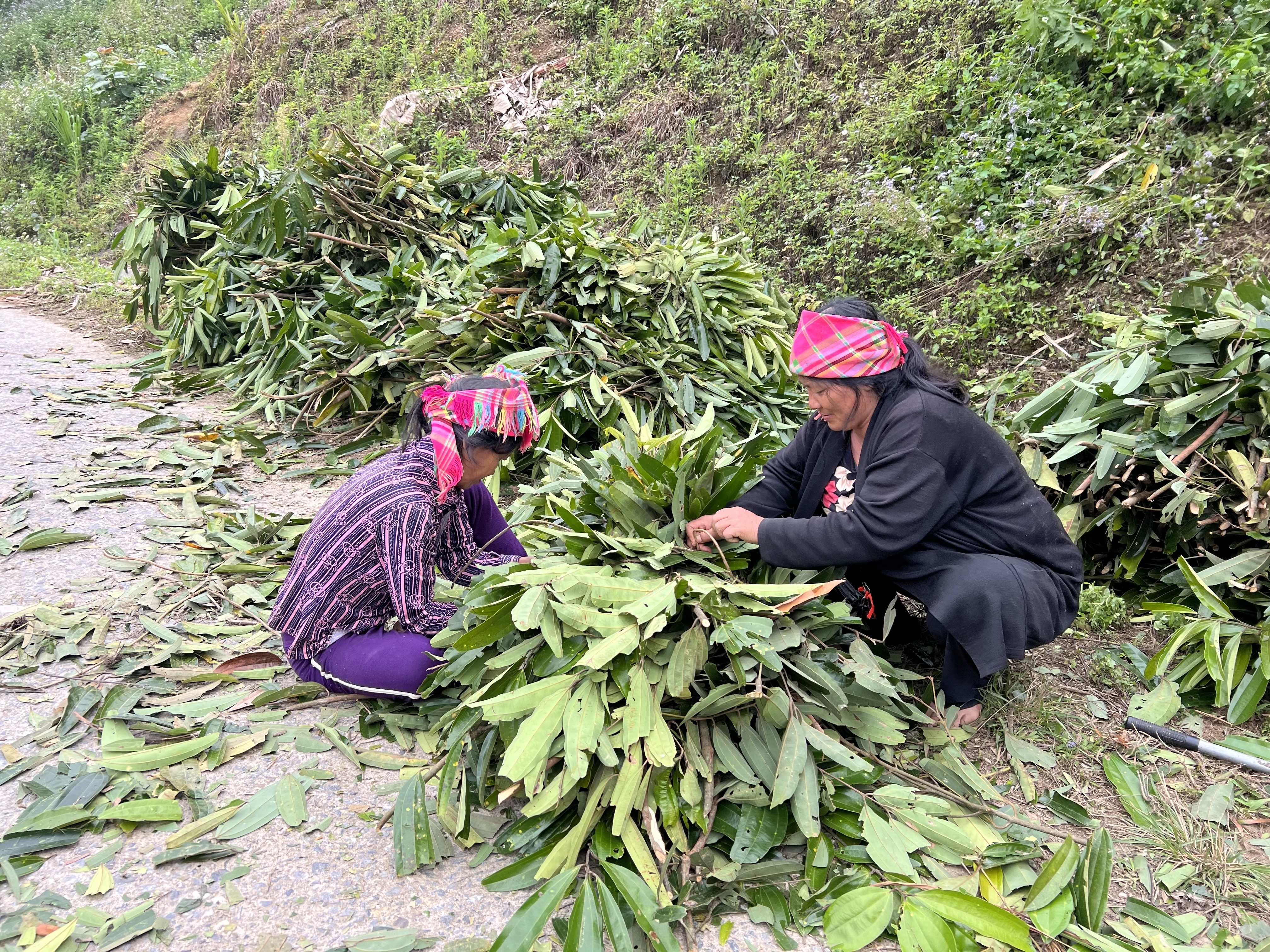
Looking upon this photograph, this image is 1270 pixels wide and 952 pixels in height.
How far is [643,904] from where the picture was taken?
1.47 meters

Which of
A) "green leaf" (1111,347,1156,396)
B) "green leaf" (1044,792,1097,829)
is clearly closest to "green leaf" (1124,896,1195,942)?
"green leaf" (1044,792,1097,829)

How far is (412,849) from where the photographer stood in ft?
5.36

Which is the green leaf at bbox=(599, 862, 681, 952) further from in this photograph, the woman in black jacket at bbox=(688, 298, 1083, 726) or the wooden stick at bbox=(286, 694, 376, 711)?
the wooden stick at bbox=(286, 694, 376, 711)

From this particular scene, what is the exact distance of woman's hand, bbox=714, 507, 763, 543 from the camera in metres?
1.92

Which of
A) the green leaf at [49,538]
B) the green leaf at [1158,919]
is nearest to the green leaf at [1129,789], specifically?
the green leaf at [1158,919]

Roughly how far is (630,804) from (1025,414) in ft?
6.80

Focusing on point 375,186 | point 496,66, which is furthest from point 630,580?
point 496,66

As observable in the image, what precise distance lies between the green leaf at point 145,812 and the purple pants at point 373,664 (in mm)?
482

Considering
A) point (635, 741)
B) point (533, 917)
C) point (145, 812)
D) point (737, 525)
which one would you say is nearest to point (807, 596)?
point (737, 525)

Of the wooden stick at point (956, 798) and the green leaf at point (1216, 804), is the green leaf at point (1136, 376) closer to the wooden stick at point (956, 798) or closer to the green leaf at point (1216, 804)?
the green leaf at point (1216, 804)

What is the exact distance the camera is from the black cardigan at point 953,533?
72.6 inches

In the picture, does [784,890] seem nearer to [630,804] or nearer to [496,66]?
[630,804]

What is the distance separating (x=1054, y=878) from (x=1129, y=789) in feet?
1.65

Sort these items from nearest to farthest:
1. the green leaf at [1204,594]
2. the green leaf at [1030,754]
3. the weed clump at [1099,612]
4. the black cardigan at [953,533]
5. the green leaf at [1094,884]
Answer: the green leaf at [1094,884] → the black cardigan at [953,533] → the green leaf at [1030,754] → the green leaf at [1204,594] → the weed clump at [1099,612]
